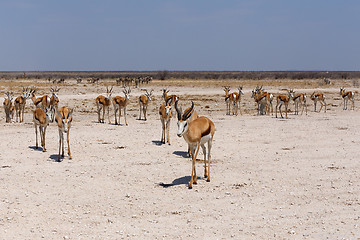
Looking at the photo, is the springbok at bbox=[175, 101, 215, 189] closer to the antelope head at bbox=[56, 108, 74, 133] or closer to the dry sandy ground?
the dry sandy ground

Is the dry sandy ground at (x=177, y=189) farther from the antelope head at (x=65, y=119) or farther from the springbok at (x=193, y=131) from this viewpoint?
the antelope head at (x=65, y=119)

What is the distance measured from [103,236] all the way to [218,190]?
337 centimetres

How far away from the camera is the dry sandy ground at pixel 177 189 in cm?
708

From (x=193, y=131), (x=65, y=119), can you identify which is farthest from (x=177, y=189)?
(x=65, y=119)

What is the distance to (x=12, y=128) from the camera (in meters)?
18.4

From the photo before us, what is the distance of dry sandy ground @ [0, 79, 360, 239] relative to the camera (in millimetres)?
7078

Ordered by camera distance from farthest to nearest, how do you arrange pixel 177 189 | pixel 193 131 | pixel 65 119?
pixel 65 119
pixel 193 131
pixel 177 189

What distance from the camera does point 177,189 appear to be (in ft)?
30.8

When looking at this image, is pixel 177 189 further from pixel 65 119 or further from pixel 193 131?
pixel 65 119

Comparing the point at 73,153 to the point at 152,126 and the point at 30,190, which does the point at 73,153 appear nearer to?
the point at 30,190

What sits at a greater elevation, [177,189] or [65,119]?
[65,119]

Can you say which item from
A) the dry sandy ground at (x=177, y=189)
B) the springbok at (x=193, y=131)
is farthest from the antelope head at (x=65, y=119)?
the springbok at (x=193, y=131)

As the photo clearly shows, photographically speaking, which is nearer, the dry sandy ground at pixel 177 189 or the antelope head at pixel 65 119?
the dry sandy ground at pixel 177 189

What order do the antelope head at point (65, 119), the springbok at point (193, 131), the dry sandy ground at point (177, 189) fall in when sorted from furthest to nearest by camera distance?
1. the antelope head at point (65, 119)
2. the springbok at point (193, 131)
3. the dry sandy ground at point (177, 189)
